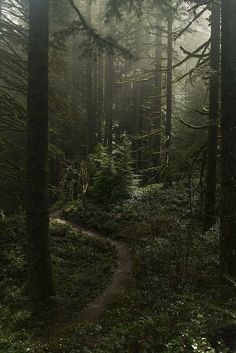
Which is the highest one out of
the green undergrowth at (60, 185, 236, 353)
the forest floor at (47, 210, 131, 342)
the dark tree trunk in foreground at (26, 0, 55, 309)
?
the dark tree trunk in foreground at (26, 0, 55, 309)

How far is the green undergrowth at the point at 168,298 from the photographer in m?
5.32

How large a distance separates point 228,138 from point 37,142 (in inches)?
159

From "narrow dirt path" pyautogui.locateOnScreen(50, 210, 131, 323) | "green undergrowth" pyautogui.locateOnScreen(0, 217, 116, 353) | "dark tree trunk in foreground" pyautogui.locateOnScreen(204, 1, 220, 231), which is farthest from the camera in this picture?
"dark tree trunk in foreground" pyautogui.locateOnScreen(204, 1, 220, 231)

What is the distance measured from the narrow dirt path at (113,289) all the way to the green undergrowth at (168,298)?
1.07 ft

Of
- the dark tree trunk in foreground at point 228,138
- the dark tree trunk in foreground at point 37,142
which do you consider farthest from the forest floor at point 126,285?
the dark tree trunk in foreground at point 37,142

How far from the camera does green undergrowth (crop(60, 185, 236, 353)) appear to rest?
532 cm

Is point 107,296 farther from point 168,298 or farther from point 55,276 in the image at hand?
point 168,298

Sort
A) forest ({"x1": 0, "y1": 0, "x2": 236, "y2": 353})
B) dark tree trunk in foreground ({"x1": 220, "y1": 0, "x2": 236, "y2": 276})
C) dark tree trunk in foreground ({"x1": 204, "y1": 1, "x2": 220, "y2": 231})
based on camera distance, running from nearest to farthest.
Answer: forest ({"x1": 0, "y1": 0, "x2": 236, "y2": 353}), dark tree trunk in foreground ({"x1": 220, "y1": 0, "x2": 236, "y2": 276}), dark tree trunk in foreground ({"x1": 204, "y1": 1, "x2": 220, "y2": 231})

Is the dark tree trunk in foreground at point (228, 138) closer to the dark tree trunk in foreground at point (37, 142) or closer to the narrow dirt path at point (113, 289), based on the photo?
the narrow dirt path at point (113, 289)

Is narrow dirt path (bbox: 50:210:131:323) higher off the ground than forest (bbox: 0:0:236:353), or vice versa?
Answer: forest (bbox: 0:0:236:353)

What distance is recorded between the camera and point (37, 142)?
9062 mm

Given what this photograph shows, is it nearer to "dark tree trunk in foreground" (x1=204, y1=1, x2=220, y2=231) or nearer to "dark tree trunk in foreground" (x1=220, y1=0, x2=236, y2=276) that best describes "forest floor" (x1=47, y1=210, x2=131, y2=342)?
"dark tree trunk in foreground" (x1=204, y1=1, x2=220, y2=231)

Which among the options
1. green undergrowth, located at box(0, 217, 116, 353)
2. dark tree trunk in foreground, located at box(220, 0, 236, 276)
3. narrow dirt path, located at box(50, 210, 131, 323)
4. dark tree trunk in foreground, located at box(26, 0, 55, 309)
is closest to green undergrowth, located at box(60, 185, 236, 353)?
narrow dirt path, located at box(50, 210, 131, 323)

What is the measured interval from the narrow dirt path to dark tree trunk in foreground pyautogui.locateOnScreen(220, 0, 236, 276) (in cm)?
341
